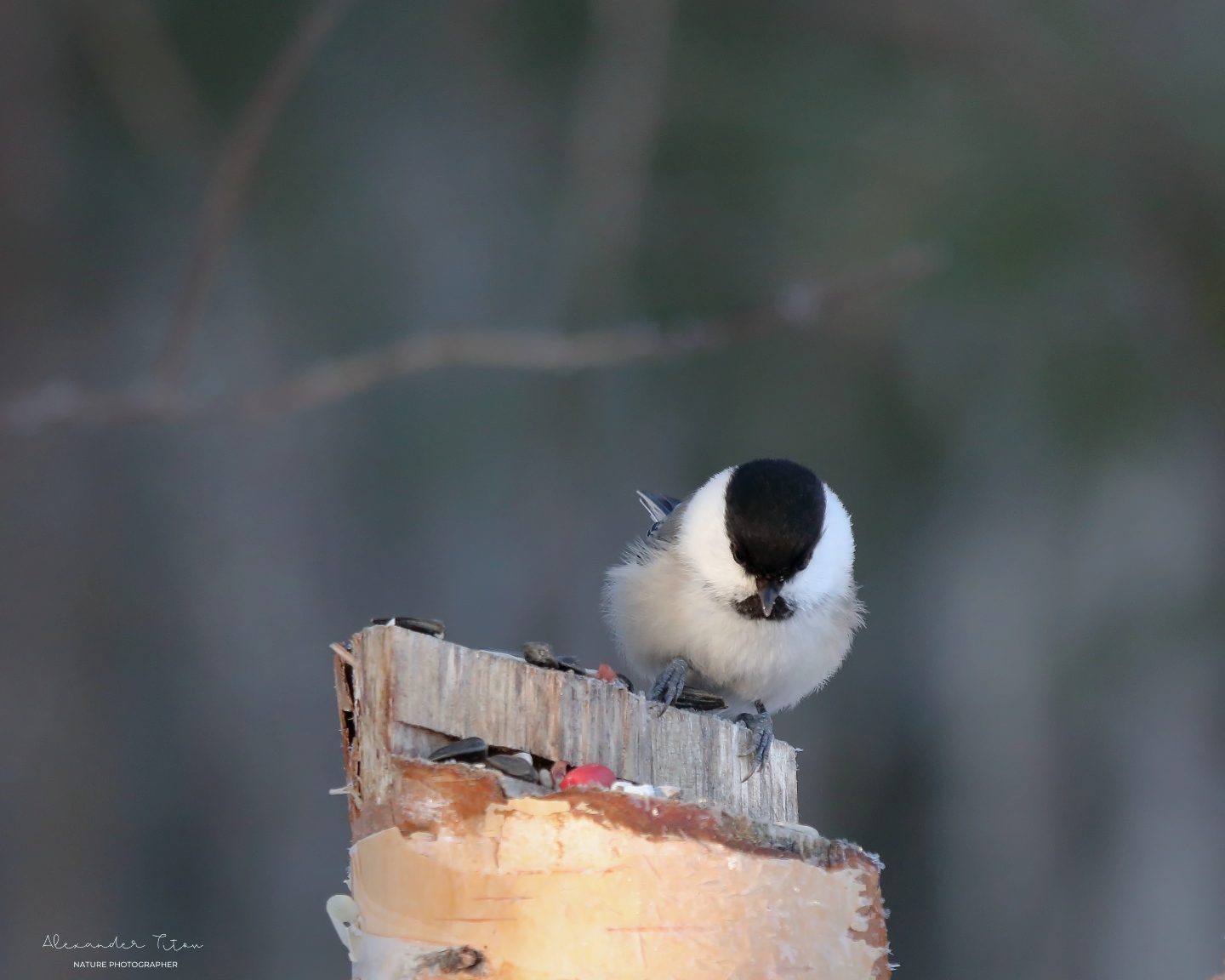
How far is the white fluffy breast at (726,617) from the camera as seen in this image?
6.52ft

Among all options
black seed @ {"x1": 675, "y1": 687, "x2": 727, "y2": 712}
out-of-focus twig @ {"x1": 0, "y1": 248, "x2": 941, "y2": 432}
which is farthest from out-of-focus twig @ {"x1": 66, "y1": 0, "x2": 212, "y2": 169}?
black seed @ {"x1": 675, "y1": 687, "x2": 727, "y2": 712}

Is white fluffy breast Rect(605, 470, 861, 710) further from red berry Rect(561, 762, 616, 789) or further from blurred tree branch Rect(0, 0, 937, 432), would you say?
red berry Rect(561, 762, 616, 789)

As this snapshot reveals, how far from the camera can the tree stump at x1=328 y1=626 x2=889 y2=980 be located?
0.96 metres

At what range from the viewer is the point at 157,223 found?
11.0 ft

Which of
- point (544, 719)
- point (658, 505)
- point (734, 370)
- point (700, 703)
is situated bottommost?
point (544, 719)

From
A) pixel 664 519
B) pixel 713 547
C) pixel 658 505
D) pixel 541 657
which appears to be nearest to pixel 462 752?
pixel 541 657

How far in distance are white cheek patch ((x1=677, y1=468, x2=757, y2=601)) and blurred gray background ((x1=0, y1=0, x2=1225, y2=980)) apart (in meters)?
1.23

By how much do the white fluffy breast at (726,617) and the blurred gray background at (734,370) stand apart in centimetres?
122

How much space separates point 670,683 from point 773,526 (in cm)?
30

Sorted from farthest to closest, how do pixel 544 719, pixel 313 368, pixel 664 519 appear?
pixel 664 519 → pixel 313 368 → pixel 544 719

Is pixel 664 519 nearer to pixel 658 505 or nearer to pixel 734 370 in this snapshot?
pixel 658 505

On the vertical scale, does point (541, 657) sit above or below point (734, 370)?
below

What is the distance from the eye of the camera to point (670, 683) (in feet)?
6.31

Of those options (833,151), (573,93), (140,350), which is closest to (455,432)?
(140,350)
